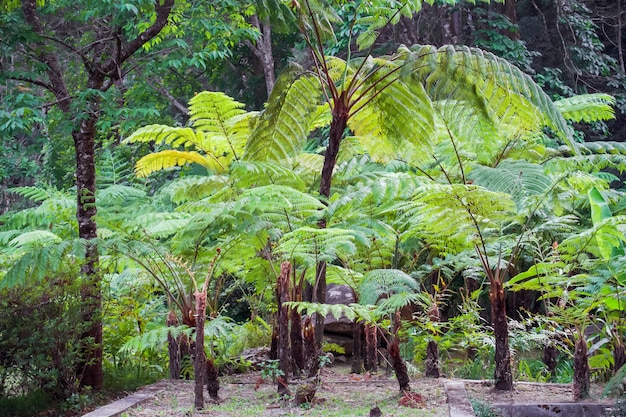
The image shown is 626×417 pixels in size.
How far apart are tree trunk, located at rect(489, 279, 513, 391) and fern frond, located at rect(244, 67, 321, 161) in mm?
2001

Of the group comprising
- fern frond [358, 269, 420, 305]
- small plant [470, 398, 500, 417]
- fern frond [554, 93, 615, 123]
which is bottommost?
small plant [470, 398, 500, 417]

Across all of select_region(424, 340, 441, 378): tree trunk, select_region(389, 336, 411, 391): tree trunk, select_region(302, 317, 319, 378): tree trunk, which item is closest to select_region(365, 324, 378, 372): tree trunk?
select_region(424, 340, 441, 378): tree trunk

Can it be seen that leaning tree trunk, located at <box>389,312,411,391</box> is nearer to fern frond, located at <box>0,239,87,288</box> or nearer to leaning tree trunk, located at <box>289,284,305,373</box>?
leaning tree trunk, located at <box>289,284,305,373</box>

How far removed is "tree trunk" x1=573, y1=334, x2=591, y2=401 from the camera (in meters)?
4.41

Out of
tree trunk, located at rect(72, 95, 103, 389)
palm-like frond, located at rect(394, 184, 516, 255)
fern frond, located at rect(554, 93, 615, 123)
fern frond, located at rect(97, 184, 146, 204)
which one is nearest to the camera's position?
palm-like frond, located at rect(394, 184, 516, 255)

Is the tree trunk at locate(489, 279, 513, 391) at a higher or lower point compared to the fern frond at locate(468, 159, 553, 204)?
lower

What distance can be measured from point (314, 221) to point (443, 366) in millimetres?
2370

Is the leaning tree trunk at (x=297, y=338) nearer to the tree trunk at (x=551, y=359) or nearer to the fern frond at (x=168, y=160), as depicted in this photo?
the fern frond at (x=168, y=160)

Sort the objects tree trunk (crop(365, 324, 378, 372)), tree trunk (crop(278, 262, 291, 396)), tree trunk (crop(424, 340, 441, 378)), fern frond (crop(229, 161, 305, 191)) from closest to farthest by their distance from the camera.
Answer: tree trunk (crop(278, 262, 291, 396))
fern frond (crop(229, 161, 305, 191))
tree trunk (crop(424, 340, 441, 378))
tree trunk (crop(365, 324, 378, 372))

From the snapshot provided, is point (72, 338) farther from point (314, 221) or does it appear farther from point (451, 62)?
point (451, 62)

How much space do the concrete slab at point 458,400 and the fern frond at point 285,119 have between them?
2238 millimetres

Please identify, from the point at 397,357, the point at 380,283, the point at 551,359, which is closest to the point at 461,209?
the point at 380,283

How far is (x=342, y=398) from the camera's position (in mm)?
4602

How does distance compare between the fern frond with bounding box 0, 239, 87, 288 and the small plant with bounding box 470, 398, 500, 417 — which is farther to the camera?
the small plant with bounding box 470, 398, 500, 417
